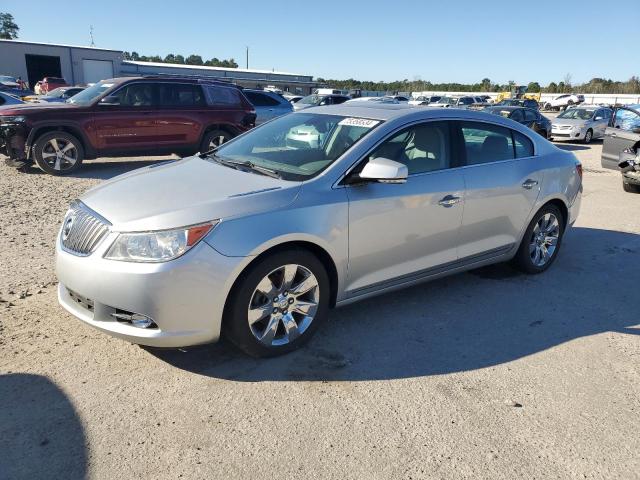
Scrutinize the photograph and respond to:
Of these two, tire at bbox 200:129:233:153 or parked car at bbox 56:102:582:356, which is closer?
parked car at bbox 56:102:582:356

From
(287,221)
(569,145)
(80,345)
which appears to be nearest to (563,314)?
(287,221)

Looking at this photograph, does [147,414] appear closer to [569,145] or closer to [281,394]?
[281,394]

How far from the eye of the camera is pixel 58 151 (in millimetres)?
9727

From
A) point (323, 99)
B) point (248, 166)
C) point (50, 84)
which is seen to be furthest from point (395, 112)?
point (50, 84)

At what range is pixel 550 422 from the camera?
3.00 metres

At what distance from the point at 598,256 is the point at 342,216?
4017 mm

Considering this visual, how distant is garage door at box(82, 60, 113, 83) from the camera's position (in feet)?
163

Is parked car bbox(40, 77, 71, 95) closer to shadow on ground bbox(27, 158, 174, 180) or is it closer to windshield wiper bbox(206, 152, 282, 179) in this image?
shadow on ground bbox(27, 158, 174, 180)

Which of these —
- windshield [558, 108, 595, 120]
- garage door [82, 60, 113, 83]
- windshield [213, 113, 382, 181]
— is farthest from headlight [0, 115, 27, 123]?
garage door [82, 60, 113, 83]

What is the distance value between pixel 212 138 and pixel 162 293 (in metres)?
8.72

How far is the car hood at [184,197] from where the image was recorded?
10.3 feet

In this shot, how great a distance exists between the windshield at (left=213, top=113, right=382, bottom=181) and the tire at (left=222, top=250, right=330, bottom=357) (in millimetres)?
657

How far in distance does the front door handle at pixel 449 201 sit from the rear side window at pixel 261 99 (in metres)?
11.9

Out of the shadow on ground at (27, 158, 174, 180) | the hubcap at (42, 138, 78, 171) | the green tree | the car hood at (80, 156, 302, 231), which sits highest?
the green tree
